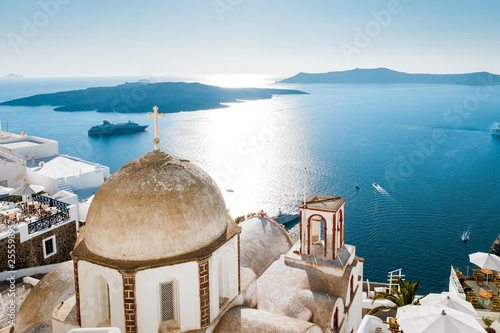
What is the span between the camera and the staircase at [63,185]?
1239 inches

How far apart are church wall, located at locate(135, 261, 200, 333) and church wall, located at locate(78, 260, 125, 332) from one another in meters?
0.47

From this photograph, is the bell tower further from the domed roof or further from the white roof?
the white roof

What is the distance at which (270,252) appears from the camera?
17.5 meters

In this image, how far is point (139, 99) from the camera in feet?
479

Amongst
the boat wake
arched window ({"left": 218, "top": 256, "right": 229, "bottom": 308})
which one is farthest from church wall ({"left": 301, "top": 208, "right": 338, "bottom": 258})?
the boat wake

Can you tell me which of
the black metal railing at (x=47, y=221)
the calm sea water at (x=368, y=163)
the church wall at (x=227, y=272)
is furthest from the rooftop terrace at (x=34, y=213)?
the calm sea water at (x=368, y=163)

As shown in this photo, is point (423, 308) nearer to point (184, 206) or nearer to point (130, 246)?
point (184, 206)

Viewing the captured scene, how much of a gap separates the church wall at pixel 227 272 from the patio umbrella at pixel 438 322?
5.69m

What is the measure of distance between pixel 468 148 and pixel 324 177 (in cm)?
3097

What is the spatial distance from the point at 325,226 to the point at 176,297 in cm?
788

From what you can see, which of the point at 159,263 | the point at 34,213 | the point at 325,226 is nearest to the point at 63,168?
the point at 34,213

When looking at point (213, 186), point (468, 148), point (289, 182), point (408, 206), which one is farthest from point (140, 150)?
point (213, 186)

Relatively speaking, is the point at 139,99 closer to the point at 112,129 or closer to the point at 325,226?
the point at 112,129

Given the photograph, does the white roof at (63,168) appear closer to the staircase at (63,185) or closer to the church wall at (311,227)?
the staircase at (63,185)
